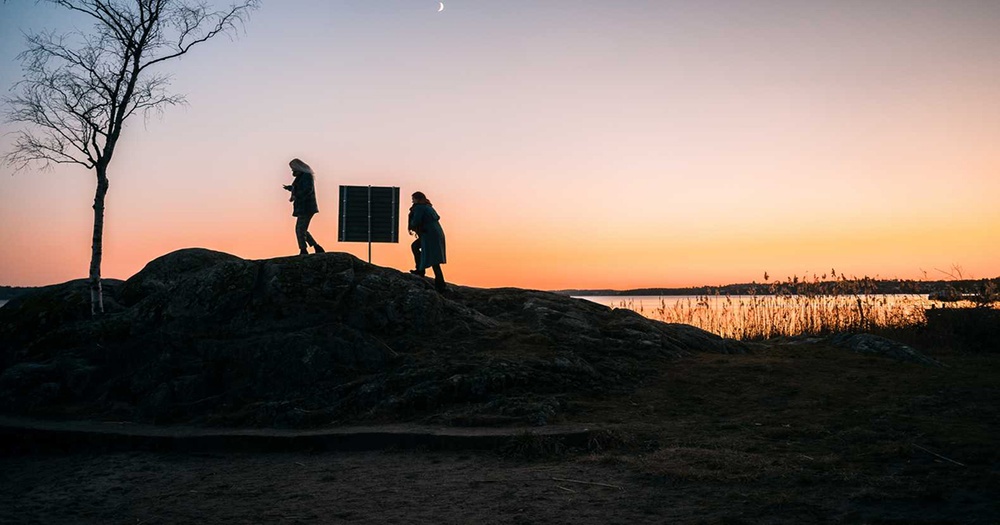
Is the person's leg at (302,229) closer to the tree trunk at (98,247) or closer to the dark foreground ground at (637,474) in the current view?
the tree trunk at (98,247)

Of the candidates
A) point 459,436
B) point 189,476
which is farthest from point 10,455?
point 459,436

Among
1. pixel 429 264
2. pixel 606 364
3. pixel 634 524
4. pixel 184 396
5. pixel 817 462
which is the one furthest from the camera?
pixel 429 264

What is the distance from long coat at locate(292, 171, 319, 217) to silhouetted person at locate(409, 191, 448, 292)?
92.4 inches

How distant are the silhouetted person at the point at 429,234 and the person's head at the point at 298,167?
8.43ft

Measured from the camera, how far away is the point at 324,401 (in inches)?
363

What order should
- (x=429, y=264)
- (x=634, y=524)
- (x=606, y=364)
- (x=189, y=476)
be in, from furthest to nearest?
(x=429, y=264), (x=606, y=364), (x=189, y=476), (x=634, y=524)

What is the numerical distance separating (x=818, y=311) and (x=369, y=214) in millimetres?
11773

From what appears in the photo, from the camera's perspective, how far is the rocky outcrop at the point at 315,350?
911cm

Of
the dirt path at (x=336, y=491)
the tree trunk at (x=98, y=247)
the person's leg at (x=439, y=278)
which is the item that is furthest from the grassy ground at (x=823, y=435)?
the tree trunk at (x=98, y=247)

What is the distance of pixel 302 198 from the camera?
14.1 m

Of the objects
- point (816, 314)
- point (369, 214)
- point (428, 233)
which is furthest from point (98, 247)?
point (816, 314)

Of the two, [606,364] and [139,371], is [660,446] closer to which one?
[606,364]

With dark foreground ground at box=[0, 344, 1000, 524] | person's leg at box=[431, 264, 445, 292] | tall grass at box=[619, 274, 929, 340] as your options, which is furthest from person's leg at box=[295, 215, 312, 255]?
tall grass at box=[619, 274, 929, 340]

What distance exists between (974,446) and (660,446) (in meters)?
2.81
